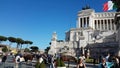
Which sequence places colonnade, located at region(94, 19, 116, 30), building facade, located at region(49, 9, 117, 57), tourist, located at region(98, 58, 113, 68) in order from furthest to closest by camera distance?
colonnade, located at region(94, 19, 116, 30)
building facade, located at region(49, 9, 117, 57)
tourist, located at region(98, 58, 113, 68)

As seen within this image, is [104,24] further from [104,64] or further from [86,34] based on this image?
[104,64]

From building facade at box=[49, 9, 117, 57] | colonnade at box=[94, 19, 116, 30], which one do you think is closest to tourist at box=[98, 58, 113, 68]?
building facade at box=[49, 9, 117, 57]

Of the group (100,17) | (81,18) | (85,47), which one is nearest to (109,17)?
(100,17)

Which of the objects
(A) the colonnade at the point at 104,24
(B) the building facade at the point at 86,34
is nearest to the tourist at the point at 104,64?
(B) the building facade at the point at 86,34

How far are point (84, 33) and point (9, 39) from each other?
47144 mm

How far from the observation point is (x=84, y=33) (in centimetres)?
10462

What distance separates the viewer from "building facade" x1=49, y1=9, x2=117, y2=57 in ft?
277

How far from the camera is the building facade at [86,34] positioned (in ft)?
277

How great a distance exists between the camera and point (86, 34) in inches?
4099

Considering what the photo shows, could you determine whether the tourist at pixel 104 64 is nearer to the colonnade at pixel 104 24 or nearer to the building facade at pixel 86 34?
the building facade at pixel 86 34

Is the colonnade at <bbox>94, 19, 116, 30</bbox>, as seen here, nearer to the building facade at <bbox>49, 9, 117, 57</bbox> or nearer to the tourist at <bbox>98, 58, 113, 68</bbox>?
the building facade at <bbox>49, 9, 117, 57</bbox>

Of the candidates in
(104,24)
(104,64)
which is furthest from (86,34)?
(104,64)

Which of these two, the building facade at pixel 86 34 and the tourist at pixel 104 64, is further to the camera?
the building facade at pixel 86 34

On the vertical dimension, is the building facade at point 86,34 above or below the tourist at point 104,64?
above
